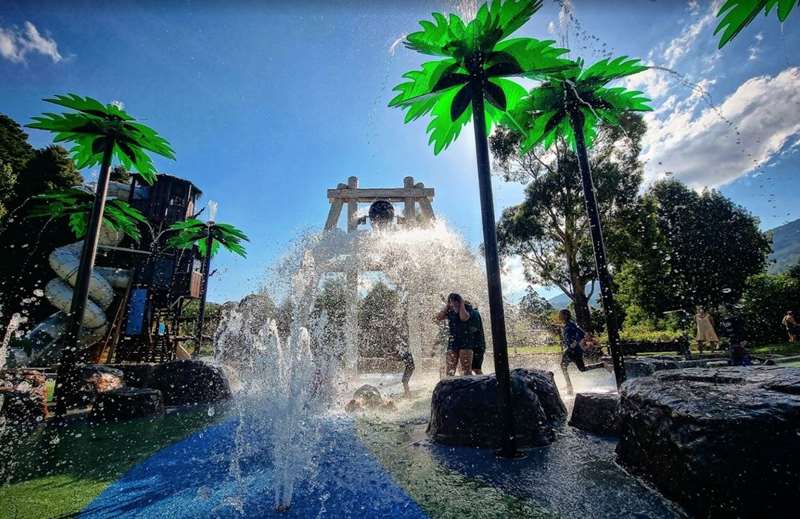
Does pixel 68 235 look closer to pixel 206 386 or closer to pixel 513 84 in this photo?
pixel 206 386

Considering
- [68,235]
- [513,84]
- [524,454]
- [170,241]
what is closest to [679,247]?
[513,84]

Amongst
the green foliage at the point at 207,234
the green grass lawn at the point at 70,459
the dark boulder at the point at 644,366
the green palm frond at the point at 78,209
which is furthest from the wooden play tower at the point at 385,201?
the green grass lawn at the point at 70,459

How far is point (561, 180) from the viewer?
20.1 metres

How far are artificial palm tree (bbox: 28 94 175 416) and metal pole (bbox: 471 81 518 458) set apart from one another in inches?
254

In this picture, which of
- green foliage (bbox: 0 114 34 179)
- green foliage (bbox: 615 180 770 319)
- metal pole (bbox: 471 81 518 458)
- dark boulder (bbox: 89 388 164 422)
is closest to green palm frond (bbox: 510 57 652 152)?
metal pole (bbox: 471 81 518 458)

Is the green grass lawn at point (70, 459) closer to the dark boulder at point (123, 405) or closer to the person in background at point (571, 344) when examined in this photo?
the dark boulder at point (123, 405)

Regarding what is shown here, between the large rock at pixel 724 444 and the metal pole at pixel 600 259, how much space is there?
80.1 inches

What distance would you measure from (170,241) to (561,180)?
19606 millimetres

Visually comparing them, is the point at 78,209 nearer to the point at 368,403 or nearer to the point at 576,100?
the point at 368,403

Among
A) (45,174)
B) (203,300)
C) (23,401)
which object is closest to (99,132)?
(23,401)

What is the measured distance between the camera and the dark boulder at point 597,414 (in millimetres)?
4223

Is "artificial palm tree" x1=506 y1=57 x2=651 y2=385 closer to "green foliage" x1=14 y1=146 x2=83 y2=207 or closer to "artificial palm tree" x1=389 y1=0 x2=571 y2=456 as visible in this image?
"artificial palm tree" x1=389 y1=0 x2=571 y2=456

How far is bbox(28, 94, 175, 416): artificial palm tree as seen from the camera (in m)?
5.98

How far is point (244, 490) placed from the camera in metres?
2.94
